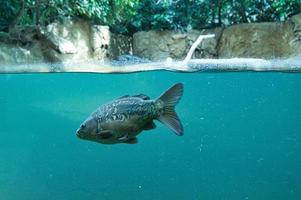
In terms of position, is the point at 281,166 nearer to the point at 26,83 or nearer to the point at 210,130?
the point at 210,130

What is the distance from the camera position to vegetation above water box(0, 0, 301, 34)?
18.2 ft

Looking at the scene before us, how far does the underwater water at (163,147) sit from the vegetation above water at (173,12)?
1.25 m

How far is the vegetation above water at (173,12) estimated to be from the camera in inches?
219

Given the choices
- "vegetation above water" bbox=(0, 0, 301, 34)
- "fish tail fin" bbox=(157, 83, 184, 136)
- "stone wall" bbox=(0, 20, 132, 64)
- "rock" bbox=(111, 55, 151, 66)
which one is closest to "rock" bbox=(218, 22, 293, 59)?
"vegetation above water" bbox=(0, 0, 301, 34)

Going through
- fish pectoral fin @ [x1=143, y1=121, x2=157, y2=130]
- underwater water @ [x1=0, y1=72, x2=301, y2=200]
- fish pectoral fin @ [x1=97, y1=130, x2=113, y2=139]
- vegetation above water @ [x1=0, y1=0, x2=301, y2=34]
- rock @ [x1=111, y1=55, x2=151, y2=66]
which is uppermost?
vegetation above water @ [x1=0, y1=0, x2=301, y2=34]

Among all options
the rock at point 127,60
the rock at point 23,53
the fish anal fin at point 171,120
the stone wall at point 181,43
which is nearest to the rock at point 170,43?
the stone wall at point 181,43

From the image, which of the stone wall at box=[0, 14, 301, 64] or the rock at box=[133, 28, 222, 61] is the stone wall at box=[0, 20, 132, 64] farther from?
the rock at box=[133, 28, 222, 61]

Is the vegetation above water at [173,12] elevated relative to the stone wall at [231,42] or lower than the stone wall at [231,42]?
elevated

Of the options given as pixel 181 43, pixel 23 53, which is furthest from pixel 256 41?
pixel 23 53

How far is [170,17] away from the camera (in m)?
5.50

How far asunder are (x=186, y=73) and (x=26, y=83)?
2793 millimetres

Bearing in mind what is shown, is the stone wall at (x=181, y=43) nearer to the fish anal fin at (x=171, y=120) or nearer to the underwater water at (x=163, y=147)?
the underwater water at (x=163, y=147)

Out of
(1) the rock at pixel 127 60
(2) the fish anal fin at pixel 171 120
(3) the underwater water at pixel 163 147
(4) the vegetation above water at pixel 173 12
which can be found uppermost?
(4) the vegetation above water at pixel 173 12

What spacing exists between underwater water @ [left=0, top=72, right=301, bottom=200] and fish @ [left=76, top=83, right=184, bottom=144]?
10.6 ft
